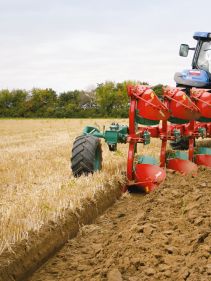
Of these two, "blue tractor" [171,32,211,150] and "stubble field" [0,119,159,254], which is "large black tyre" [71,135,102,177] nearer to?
"stubble field" [0,119,159,254]

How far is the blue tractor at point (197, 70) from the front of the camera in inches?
336

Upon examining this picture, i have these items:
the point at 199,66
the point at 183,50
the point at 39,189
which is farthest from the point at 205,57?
the point at 39,189

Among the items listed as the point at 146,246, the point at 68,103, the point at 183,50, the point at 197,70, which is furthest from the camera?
the point at 68,103

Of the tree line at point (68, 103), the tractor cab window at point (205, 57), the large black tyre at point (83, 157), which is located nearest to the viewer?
the large black tyre at point (83, 157)

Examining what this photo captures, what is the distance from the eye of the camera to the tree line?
1373 inches

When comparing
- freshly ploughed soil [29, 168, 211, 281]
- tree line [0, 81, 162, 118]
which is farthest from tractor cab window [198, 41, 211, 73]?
tree line [0, 81, 162, 118]

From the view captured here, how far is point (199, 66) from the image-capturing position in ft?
31.3

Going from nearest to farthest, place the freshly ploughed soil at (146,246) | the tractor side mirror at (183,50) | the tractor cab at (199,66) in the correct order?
the freshly ploughed soil at (146,246) < the tractor cab at (199,66) < the tractor side mirror at (183,50)

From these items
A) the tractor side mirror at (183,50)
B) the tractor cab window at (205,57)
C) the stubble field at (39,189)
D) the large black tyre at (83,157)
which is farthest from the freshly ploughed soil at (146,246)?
the tractor cab window at (205,57)

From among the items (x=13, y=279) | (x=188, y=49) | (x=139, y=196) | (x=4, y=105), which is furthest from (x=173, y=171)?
(x=4, y=105)

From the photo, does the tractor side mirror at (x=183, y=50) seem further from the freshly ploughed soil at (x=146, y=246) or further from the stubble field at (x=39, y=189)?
the freshly ploughed soil at (x=146, y=246)

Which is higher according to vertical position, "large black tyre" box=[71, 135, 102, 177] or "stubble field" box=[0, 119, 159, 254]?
"large black tyre" box=[71, 135, 102, 177]

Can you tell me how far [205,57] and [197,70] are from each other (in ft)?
3.30

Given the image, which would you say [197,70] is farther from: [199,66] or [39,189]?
[39,189]
